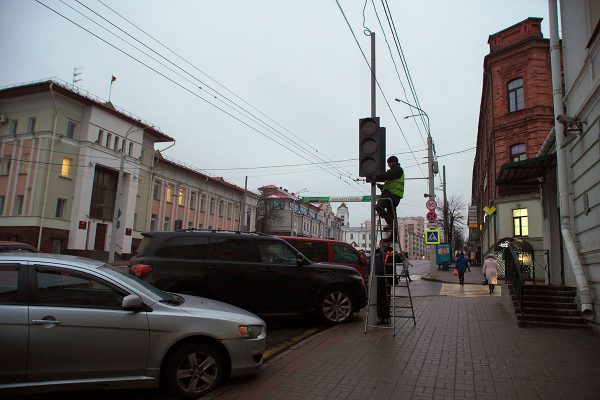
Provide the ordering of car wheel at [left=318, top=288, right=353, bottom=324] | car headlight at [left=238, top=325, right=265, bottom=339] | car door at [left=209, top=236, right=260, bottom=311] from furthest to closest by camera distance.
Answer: car wheel at [left=318, top=288, right=353, bottom=324] → car door at [left=209, top=236, right=260, bottom=311] → car headlight at [left=238, top=325, right=265, bottom=339]

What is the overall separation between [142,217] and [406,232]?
114m

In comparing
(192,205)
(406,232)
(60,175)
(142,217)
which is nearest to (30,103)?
(60,175)

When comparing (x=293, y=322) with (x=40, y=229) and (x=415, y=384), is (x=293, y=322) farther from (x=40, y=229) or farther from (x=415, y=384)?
(x=40, y=229)

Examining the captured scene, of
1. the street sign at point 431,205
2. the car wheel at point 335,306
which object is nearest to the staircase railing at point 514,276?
the car wheel at point 335,306

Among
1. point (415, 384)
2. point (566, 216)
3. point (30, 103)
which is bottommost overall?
point (415, 384)

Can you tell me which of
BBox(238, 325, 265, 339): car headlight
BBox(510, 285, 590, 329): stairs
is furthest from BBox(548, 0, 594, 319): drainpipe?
BBox(238, 325, 265, 339): car headlight

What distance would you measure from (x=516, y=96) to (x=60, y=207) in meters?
33.2

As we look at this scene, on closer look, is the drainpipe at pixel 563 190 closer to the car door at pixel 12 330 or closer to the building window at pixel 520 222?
the car door at pixel 12 330

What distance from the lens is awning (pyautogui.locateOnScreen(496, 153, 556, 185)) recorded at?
11.6m

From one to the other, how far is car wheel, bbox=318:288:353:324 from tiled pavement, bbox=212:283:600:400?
1.03 feet

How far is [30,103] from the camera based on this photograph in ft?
103

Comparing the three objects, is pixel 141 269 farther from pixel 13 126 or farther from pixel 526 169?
pixel 13 126

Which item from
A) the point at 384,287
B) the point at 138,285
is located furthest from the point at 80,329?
the point at 384,287

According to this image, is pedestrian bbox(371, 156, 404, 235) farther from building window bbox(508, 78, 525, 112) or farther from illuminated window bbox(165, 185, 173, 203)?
illuminated window bbox(165, 185, 173, 203)
